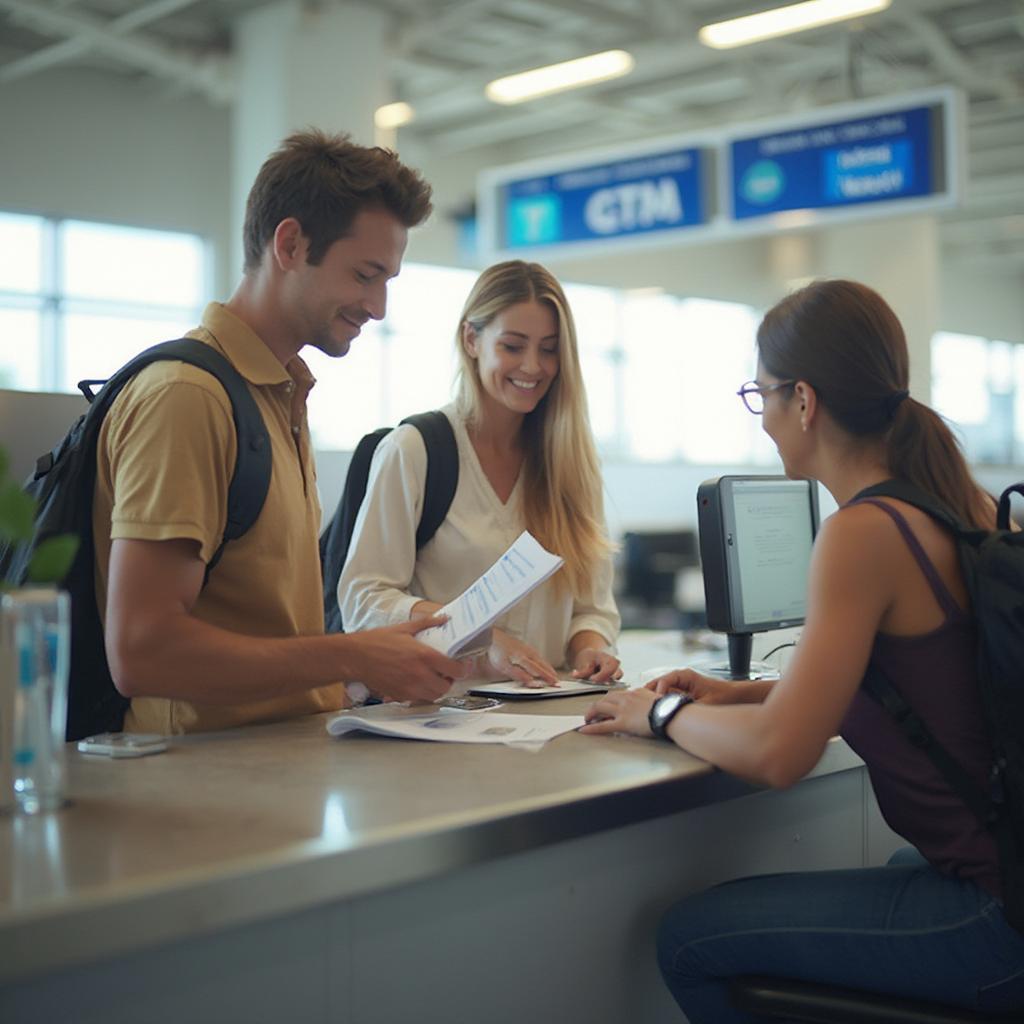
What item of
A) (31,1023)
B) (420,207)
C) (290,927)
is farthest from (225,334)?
(31,1023)

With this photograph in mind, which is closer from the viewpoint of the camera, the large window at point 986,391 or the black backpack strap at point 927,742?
the black backpack strap at point 927,742

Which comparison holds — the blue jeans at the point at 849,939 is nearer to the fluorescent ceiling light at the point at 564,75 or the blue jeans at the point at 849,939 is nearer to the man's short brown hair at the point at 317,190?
the man's short brown hair at the point at 317,190

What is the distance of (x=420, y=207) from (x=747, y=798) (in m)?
1.07

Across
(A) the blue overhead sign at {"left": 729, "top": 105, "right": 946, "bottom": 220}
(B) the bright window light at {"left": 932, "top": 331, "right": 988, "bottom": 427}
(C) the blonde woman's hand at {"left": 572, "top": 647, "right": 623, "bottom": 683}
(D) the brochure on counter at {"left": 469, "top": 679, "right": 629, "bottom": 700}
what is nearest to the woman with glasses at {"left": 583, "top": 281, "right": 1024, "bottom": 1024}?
(D) the brochure on counter at {"left": 469, "top": 679, "right": 629, "bottom": 700}

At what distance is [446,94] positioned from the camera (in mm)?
10039

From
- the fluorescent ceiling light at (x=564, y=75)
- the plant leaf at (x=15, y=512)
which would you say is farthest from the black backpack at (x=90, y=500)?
the fluorescent ceiling light at (x=564, y=75)

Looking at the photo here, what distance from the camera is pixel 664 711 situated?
175 centimetres

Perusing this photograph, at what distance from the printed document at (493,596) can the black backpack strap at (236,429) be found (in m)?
0.31

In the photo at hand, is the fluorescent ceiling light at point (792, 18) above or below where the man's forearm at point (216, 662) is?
above

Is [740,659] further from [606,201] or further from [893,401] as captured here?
[606,201]

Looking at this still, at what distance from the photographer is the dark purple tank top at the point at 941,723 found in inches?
60.5

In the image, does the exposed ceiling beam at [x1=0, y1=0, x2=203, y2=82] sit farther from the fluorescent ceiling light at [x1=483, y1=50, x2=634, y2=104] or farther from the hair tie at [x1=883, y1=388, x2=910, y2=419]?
the hair tie at [x1=883, y1=388, x2=910, y2=419]

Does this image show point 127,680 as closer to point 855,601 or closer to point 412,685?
point 412,685

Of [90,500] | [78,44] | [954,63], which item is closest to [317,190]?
[90,500]
